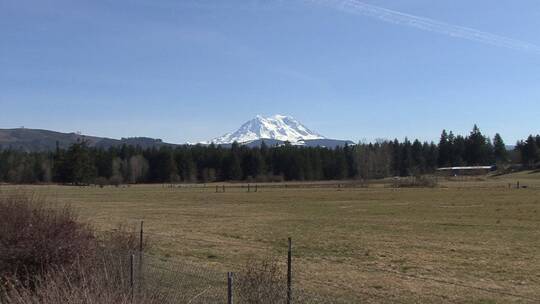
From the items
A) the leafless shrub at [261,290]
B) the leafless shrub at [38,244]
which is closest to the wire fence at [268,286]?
the leafless shrub at [261,290]

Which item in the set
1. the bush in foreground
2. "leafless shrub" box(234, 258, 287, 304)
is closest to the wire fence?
"leafless shrub" box(234, 258, 287, 304)

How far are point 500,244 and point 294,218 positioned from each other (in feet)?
61.6

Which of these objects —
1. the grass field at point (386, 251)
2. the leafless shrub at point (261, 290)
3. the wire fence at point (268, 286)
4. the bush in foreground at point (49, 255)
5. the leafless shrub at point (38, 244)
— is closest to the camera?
the leafless shrub at point (261, 290)

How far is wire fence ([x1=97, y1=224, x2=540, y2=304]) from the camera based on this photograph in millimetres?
9172

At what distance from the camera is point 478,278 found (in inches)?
675

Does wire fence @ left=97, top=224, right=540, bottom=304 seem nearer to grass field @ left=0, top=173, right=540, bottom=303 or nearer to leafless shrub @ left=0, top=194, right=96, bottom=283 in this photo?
grass field @ left=0, top=173, right=540, bottom=303

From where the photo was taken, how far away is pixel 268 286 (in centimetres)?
900

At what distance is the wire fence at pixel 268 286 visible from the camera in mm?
9172

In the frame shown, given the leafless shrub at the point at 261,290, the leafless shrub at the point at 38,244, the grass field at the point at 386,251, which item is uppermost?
the leafless shrub at the point at 38,244

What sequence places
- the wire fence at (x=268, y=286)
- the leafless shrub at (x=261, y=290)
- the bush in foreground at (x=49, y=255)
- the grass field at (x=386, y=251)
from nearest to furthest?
the leafless shrub at (x=261, y=290)
the wire fence at (x=268, y=286)
the bush in foreground at (x=49, y=255)
the grass field at (x=386, y=251)

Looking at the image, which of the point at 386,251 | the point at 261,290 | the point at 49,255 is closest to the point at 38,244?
the point at 49,255

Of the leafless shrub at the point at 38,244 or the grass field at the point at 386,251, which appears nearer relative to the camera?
the leafless shrub at the point at 38,244

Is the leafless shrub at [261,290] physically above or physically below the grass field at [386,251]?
above

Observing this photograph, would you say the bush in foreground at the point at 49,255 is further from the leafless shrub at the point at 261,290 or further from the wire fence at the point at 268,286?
the leafless shrub at the point at 261,290
